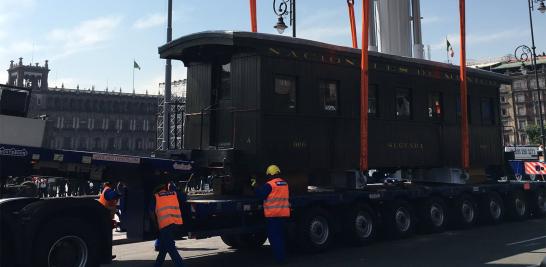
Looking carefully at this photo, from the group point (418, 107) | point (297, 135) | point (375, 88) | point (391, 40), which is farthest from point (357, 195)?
point (391, 40)

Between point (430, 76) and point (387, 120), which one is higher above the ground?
point (430, 76)

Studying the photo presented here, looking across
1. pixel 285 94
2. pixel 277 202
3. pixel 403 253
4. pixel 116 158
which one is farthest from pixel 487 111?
pixel 116 158

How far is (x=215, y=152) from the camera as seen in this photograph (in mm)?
10258

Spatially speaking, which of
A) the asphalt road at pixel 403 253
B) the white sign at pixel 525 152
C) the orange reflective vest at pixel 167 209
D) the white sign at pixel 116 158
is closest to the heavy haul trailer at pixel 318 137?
the asphalt road at pixel 403 253

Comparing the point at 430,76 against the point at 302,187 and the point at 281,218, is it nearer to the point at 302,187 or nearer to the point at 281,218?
the point at 302,187

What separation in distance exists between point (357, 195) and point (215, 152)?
339 centimetres

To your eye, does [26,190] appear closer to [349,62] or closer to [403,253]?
[403,253]

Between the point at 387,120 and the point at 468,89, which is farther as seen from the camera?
the point at 468,89

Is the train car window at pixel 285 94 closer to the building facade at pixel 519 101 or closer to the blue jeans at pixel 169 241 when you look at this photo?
the blue jeans at pixel 169 241

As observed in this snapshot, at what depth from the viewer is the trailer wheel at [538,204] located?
1647 centimetres

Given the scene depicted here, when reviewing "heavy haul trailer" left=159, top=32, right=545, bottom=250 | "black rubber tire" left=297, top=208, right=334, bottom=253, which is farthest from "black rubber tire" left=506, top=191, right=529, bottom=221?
"black rubber tire" left=297, top=208, right=334, bottom=253

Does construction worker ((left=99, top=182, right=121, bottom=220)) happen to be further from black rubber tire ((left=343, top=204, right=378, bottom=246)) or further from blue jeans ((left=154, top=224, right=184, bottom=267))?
black rubber tire ((left=343, top=204, right=378, bottom=246))

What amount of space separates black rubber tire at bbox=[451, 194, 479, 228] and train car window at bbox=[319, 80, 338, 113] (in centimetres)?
491

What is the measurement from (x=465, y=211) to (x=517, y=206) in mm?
2985
